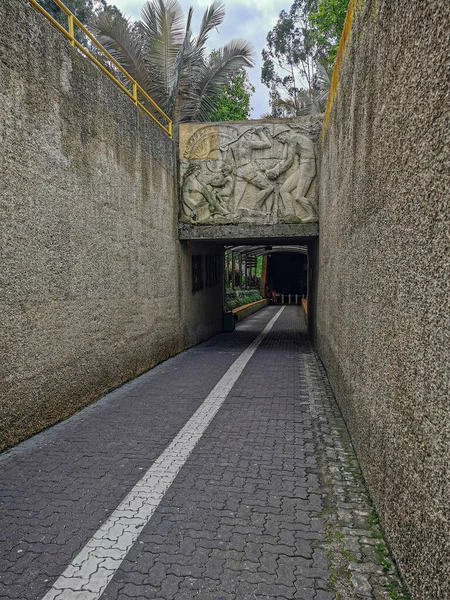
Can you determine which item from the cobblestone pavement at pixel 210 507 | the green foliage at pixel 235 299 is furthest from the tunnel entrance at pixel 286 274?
the cobblestone pavement at pixel 210 507

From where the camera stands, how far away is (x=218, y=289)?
1650cm

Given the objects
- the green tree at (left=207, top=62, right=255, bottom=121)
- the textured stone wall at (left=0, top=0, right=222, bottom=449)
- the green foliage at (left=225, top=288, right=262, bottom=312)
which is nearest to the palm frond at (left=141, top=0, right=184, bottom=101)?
the green tree at (left=207, top=62, right=255, bottom=121)

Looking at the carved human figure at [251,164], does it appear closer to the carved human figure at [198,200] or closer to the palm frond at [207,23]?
the carved human figure at [198,200]

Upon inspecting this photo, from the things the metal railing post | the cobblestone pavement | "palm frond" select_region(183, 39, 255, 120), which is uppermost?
"palm frond" select_region(183, 39, 255, 120)

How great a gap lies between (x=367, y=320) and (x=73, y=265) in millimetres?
3862

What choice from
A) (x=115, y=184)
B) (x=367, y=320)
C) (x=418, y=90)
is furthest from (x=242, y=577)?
(x=115, y=184)

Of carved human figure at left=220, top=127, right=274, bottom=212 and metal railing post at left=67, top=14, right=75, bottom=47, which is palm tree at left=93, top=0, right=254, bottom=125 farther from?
metal railing post at left=67, top=14, right=75, bottom=47

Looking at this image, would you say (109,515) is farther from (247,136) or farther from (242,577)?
(247,136)

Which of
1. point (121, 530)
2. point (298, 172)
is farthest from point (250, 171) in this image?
point (121, 530)

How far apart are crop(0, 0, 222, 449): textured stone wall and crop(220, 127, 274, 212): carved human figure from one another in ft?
9.13

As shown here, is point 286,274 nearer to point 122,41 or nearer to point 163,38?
point 163,38

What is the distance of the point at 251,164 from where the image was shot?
11.2 m

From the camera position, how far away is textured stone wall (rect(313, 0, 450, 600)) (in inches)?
83.2

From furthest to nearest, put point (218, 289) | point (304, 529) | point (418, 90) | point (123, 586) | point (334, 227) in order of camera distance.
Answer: point (218, 289), point (334, 227), point (304, 529), point (123, 586), point (418, 90)
